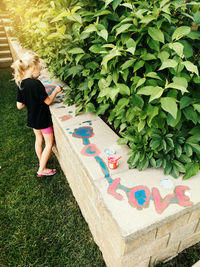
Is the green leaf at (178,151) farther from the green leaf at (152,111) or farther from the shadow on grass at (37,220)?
the shadow on grass at (37,220)

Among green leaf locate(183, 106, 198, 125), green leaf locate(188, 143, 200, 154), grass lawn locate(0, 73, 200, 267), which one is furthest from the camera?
grass lawn locate(0, 73, 200, 267)

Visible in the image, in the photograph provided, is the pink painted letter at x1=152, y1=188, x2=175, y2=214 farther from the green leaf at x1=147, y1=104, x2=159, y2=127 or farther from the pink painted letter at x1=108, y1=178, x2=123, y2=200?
the green leaf at x1=147, y1=104, x2=159, y2=127

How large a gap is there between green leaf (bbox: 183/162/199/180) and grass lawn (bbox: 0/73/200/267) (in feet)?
2.86

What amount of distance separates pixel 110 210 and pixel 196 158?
747 millimetres

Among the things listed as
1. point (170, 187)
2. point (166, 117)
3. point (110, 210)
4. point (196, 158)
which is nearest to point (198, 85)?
point (166, 117)

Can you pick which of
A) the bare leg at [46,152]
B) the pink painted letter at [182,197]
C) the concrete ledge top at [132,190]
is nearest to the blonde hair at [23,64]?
the bare leg at [46,152]

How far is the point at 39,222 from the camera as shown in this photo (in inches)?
88.0

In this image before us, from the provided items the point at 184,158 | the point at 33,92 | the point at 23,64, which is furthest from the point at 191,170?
the point at 23,64

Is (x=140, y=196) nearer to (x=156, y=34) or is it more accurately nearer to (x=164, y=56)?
(x=164, y=56)

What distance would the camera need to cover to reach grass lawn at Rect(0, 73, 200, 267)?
1.92 metres

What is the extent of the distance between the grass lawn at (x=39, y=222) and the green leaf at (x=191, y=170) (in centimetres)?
87

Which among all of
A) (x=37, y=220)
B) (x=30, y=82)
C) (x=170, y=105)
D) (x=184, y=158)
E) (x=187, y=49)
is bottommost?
(x=37, y=220)

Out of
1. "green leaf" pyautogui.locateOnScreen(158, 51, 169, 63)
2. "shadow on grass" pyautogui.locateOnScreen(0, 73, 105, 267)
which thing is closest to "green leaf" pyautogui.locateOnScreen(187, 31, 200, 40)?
"green leaf" pyautogui.locateOnScreen(158, 51, 169, 63)

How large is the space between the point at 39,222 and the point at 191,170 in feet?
5.50
